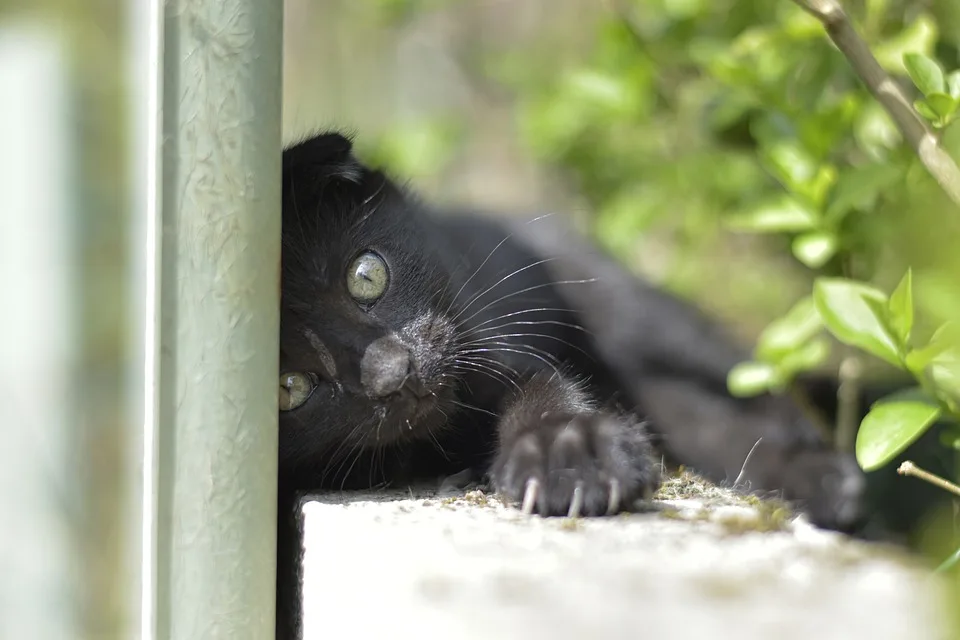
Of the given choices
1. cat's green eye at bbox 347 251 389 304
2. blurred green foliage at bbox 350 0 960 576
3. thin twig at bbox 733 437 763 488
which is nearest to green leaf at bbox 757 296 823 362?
blurred green foliage at bbox 350 0 960 576

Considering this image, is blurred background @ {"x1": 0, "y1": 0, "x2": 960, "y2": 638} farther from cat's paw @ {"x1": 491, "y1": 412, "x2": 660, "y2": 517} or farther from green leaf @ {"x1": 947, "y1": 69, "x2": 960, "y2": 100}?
cat's paw @ {"x1": 491, "y1": 412, "x2": 660, "y2": 517}

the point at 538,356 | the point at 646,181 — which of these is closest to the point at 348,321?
the point at 538,356

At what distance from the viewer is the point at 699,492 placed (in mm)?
1413

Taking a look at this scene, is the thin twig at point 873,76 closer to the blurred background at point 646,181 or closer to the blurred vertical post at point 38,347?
the blurred background at point 646,181

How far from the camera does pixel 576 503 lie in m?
1.15

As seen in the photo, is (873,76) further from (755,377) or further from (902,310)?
(755,377)

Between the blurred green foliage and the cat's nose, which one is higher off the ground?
the blurred green foliage

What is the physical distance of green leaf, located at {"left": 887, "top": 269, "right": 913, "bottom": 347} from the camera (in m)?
1.08

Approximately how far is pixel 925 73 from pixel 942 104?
47 millimetres

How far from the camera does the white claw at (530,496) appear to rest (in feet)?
3.90

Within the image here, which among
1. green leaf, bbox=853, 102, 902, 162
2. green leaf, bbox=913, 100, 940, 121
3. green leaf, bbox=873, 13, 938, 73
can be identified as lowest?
green leaf, bbox=913, 100, 940, 121

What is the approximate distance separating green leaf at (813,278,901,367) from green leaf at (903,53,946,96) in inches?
10.3

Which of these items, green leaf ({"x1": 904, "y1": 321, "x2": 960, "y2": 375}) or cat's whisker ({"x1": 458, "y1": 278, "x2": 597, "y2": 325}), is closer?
green leaf ({"x1": 904, "y1": 321, "x2": 960, "y2": 375})

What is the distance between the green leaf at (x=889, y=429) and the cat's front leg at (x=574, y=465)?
0.92ft
